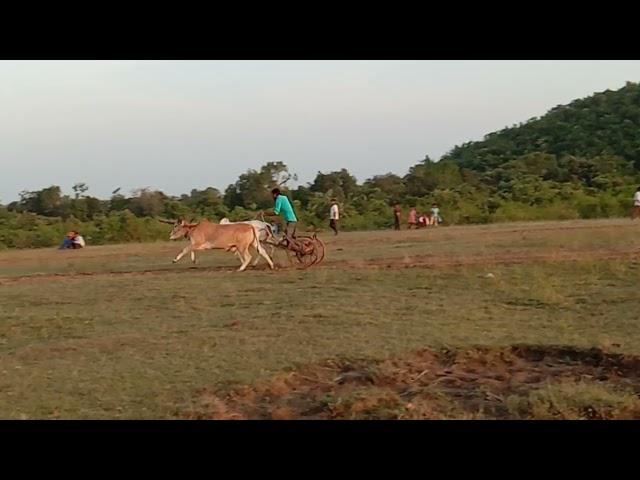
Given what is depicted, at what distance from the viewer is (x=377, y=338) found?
25.2 ft

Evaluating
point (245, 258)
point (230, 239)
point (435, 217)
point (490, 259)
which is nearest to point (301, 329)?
point (245, 258)

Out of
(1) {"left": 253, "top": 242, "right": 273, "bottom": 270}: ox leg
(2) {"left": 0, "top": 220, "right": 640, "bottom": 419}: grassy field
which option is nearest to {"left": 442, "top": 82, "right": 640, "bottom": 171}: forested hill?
(1) {"left": 253, "top": 242, "right": 273, "bottom": 270}: ox leg

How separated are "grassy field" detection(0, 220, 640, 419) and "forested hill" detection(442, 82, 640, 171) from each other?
31.7 m

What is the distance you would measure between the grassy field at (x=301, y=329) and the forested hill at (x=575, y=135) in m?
31.7

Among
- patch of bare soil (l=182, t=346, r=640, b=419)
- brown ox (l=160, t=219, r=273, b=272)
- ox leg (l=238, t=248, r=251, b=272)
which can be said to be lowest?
patch of bare soil (l=182, t=346, r=640, b=419)

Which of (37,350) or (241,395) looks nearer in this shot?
(241,395)

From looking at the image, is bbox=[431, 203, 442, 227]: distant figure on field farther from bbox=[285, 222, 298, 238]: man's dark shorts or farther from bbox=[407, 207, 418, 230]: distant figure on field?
bbox=[285, 222, 298, 238]: man's dark shorts

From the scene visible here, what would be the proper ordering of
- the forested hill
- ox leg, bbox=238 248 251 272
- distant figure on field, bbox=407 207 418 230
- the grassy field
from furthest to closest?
the forested hill
distant figure on field, bbox=407 207 418 230
ox leg, bbox=238 248 251 272
the grassy field

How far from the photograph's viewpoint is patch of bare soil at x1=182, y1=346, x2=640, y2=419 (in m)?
5.64
